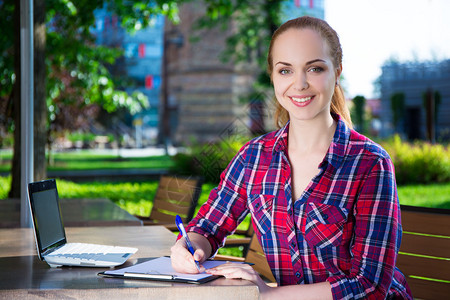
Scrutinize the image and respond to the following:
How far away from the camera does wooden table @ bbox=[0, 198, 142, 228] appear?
2.76 m

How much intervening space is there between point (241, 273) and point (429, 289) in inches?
38.0

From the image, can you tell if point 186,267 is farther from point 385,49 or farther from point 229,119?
point 229,119

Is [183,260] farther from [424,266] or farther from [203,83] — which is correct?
[203,83]

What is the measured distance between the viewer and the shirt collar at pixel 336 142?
166cm

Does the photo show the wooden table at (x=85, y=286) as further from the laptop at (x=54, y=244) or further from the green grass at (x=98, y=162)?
the green grass at (x=98, y=162)

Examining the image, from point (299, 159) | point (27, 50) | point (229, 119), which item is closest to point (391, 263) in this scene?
point (299, 159)

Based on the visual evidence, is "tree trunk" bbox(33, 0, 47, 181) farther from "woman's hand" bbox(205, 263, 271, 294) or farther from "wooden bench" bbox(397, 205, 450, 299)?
"woman's hand" bbox(205, 263, 271, 294)

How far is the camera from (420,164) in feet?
34.7

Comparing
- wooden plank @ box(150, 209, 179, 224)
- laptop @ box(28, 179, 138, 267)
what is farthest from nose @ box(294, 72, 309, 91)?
A: wooden plank @ box(150, 209, 179, 224)

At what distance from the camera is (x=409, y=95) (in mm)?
13227

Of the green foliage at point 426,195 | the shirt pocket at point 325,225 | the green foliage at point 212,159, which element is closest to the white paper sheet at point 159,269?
the shirt pocket at point 325,225

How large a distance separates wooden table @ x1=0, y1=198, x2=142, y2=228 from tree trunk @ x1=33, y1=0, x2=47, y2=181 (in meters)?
1.73

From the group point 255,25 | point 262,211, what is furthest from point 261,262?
point 255,25

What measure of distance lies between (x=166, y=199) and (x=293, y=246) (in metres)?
2.45
